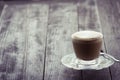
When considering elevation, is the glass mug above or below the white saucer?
above

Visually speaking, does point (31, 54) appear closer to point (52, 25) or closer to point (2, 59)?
point (2, 59)

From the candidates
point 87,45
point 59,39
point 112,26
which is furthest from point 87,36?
point 112,26

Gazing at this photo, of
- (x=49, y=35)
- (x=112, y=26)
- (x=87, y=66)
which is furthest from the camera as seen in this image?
(x=112, y=26)

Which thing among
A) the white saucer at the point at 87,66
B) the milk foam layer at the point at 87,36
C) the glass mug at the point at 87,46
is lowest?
Result: the white saucer at the point at 87,66

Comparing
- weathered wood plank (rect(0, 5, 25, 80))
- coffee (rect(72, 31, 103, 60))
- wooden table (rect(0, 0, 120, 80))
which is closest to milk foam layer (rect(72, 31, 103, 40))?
coffee (rect(72, 31, 103, 60))

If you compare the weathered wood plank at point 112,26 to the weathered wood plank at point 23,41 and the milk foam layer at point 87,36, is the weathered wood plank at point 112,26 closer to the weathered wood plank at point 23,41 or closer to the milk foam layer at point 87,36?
the milk foam layer at point 87,36

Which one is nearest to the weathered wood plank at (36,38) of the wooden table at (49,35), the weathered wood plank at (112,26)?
the wooden table at (49,35)

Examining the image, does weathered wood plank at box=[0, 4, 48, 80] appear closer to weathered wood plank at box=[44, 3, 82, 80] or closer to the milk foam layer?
weathered wood plank at box=[44, 3, 82, 80]

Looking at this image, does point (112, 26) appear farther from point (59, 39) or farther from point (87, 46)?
point (87, 46)
